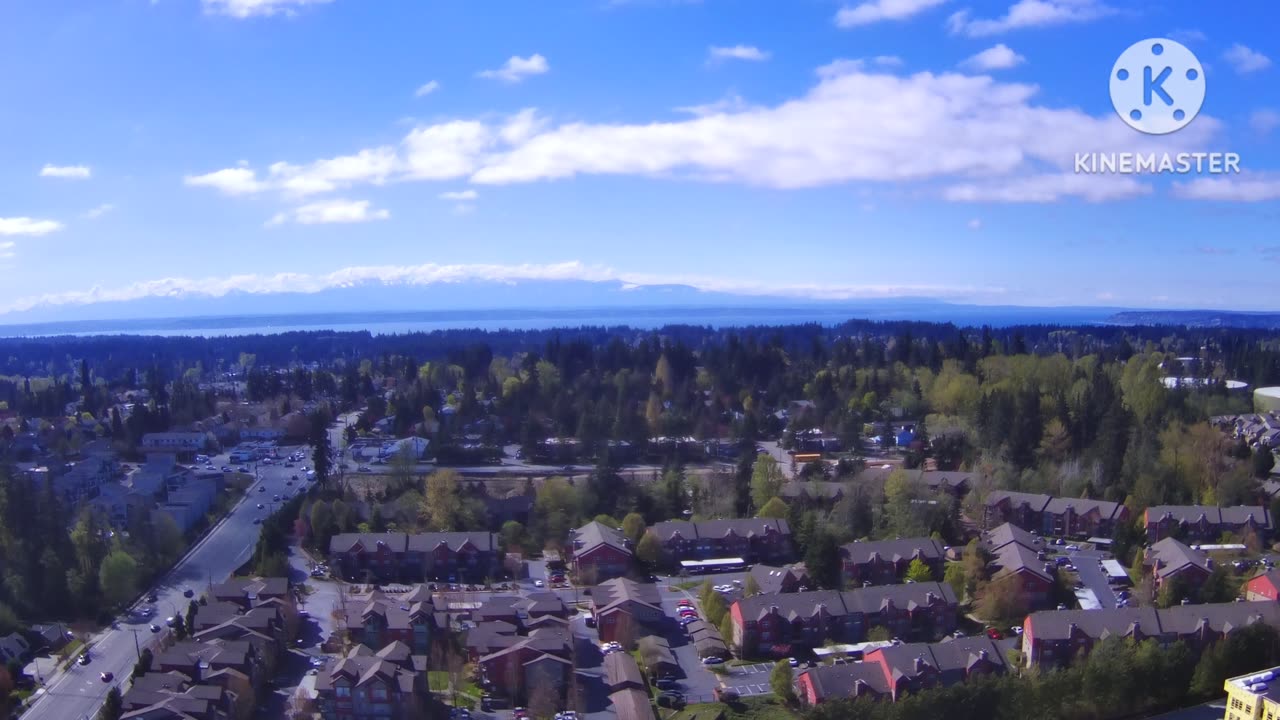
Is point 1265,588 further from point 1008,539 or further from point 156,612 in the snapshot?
point 156,612

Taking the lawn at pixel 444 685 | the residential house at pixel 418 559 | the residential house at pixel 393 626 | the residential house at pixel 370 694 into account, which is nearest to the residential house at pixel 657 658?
the lawn at pixel 444 685

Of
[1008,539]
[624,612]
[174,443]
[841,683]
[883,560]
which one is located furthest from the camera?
[174,443]

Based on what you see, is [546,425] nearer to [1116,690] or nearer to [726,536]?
[726,536]

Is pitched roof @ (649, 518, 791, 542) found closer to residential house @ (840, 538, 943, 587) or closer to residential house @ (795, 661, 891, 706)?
residential house @ (840, 538, 943, 587)

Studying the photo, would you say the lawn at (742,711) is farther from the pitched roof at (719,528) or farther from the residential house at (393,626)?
the pitched roof at (719,528)

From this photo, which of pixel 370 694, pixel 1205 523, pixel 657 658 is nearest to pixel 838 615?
pixel 657 658

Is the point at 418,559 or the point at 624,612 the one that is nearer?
the point at 624,612

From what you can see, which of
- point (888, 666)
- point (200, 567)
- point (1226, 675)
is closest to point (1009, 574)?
point (1226, 675)
